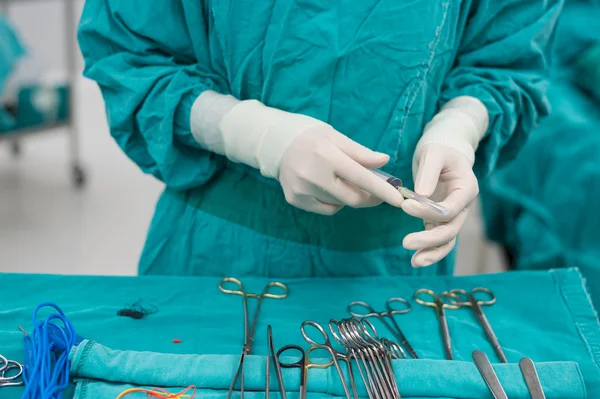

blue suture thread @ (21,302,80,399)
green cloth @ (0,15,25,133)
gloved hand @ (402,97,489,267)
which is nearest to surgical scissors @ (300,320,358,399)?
gloved hand @ (402,97,489,267)

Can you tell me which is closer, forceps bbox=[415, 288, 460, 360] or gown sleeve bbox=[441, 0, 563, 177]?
forceps bbox=[415, 288, 460, 360]

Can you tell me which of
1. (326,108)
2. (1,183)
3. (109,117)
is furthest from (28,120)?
(326,108)

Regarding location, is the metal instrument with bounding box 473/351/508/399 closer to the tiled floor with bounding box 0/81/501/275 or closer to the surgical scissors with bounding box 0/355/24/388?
the surgical scissors with bounding box 0/355/24/388

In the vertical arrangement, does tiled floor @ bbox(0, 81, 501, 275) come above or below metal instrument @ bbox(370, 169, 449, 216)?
below

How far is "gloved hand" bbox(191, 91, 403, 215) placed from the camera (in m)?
0.77

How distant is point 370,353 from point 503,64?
0.55 metres

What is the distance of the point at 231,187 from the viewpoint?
0.99 meters

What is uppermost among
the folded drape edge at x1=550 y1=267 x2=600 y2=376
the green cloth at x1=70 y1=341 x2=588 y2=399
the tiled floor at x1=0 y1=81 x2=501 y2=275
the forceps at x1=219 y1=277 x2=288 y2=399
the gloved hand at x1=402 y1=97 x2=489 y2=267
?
the gloved hand at x1=402 y1=97 x2=489 y2=267

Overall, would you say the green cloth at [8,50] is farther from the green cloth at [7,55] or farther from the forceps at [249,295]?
the forceps at [249,295]

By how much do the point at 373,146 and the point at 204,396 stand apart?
0.42 metres

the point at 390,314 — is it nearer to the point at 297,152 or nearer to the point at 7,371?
the point at 297,152

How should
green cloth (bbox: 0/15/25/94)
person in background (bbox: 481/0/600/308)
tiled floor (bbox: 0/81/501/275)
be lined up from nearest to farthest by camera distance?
1. person in background (bbox: 481/0/600/308)
2. tiled floor (bbox: 0/81/501/275)
3. green cloth (bbox: 0/15/25/94)

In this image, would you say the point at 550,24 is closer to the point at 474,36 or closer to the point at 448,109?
the point at 474,36

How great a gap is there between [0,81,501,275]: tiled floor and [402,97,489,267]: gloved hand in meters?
1.59
